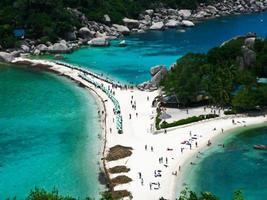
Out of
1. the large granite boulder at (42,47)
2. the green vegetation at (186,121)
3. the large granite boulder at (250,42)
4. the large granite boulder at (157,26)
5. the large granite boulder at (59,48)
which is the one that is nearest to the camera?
the green vegetation at (186,121)

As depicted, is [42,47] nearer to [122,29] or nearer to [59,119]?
[122,29]

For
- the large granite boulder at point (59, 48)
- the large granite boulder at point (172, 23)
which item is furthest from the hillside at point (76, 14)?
the large granite boulder at point (59, 48)

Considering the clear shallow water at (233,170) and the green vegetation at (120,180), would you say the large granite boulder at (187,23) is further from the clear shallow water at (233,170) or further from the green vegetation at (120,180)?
the green vegetation at (120,180)

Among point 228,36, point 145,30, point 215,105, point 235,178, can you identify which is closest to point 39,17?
point 145,30

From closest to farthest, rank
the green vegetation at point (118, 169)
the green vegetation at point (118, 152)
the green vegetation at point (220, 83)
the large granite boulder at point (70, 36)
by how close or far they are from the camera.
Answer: the green vegetation at point (118, 169) < the green vegetation at point (118, 152) < the green vegetation at point (220, 83) < the large granite boulder at point (70, 36)

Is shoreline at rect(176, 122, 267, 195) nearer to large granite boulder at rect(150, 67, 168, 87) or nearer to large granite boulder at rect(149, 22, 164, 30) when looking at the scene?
large granite boulder at rect(150, 67, 168, 87)

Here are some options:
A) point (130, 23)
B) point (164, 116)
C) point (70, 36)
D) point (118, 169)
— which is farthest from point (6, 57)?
point (118, 169)

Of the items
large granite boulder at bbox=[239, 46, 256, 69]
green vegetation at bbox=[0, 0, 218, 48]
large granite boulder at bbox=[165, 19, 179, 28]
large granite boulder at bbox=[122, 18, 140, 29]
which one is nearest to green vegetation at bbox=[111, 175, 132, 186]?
large granite boulder at bbox=[239, 46, 256, 69]
